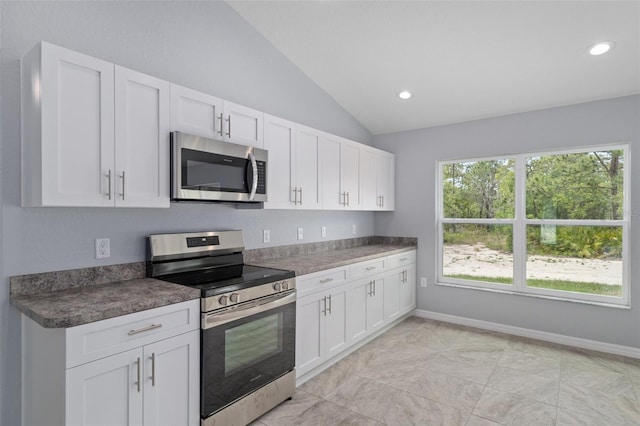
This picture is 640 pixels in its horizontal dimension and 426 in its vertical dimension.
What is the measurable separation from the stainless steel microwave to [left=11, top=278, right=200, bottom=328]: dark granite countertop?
0.60 meters

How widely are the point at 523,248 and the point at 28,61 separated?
462cm

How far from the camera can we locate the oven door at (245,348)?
6.64ft

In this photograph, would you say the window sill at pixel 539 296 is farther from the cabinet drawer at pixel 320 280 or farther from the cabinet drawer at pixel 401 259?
the cabinet drawer at pixel 320 280

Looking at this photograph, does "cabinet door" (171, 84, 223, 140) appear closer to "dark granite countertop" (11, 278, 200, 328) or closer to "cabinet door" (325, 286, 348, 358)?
"dark granite countertop" (11, 278, 200, 328)

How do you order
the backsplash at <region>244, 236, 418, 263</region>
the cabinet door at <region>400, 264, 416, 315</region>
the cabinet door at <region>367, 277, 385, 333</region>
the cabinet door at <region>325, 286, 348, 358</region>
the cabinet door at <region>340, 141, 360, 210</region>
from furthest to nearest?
the cabinet door at <region>400, 264, 416, 315</region> < the cabinet door at <region>340, 141, 360, 210</region> < the cabinet door at <region>367, 277, 385, 333</region> < the backsplash at <region>244, 236, 418, 263</region> < the cabinet door at <region>325, 286, 348, 358</region>

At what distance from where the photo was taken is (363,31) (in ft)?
9.89

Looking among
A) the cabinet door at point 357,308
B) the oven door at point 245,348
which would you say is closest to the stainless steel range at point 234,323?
the oven door at point 245,348

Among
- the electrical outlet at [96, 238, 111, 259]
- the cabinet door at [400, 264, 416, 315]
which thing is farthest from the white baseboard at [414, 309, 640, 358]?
the electrical outlet at [96, 238, 111, 259]

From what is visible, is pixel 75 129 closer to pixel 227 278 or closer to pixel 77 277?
pixel 77 277

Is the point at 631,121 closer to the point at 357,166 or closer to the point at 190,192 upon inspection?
the point at 357,166

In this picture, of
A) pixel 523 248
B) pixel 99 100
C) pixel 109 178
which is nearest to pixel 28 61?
pixel 99 100

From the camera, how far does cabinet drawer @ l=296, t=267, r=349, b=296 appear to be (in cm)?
275

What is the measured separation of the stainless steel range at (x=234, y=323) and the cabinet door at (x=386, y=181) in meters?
2.30

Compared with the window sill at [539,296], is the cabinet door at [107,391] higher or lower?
higher
